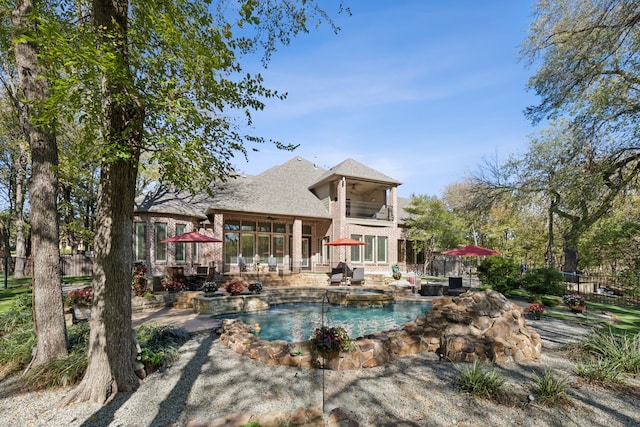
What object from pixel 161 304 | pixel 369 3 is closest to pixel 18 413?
pixel 161 304

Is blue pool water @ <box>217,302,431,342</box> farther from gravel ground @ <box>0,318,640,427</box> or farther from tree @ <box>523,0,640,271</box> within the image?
tree @ <box>523,0,640,271</box>

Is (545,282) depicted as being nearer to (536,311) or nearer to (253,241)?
(536,311)

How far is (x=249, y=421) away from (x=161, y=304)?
948cm

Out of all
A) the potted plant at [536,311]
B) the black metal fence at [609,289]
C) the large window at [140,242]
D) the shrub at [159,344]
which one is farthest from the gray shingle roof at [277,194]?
the black metal fence at [609,289]

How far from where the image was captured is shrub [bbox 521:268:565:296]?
13.7 meters

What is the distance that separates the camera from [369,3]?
27.1 feet

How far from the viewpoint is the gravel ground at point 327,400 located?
3.72m

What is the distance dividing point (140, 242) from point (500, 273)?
17993 mm

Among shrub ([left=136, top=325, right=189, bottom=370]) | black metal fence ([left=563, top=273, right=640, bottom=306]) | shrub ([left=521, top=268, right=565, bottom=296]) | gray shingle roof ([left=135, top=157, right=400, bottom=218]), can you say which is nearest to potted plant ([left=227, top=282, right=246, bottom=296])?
shrub ([left=136, top=325, right=189, bottom=370])

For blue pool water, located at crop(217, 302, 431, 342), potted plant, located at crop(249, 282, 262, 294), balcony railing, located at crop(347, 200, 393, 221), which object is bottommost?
blue pool water, located at crop(217, 302, 431, 342)

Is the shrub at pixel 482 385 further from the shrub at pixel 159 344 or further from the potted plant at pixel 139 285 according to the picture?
the potted plant at pixel 139 285

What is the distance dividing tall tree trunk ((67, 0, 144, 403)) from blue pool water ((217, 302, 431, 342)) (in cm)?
→ 431

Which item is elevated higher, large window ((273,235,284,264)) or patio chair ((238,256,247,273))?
large window ((273,235,284,264))

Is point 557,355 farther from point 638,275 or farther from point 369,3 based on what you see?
point 369,3
